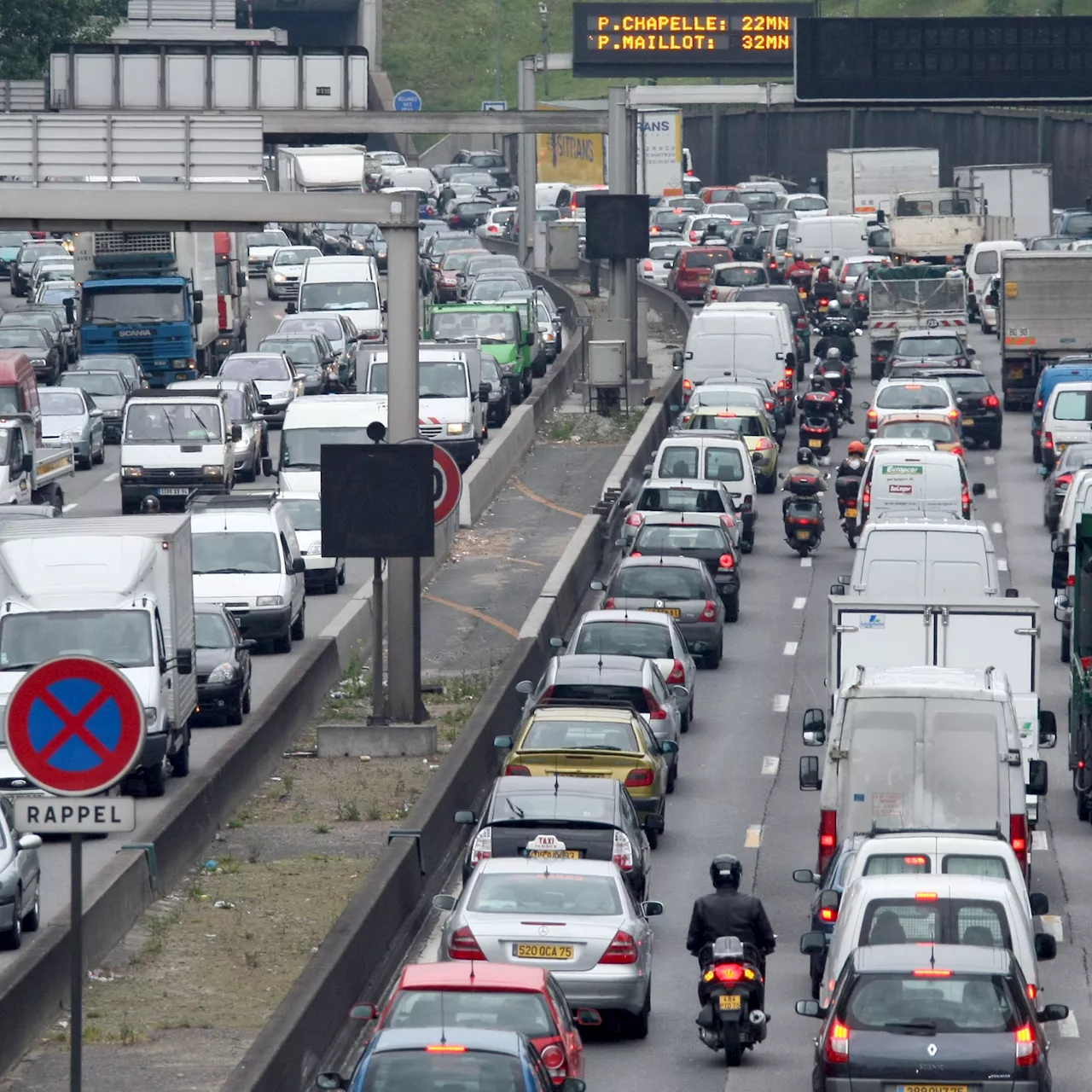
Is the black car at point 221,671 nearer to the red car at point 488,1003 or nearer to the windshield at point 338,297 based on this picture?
the red car at point 488,1003

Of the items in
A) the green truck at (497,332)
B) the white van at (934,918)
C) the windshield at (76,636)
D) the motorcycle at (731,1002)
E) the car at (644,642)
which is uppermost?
the green truck at (497,332)

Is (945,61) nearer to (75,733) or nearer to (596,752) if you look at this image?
(596,752)

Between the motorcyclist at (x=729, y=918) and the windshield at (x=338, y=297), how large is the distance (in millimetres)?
43770

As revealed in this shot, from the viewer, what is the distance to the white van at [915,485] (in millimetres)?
36938

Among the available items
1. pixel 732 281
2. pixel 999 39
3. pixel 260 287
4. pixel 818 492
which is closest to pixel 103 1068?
pixel 818 492

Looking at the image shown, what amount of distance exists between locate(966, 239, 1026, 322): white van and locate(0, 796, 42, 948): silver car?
48252mm

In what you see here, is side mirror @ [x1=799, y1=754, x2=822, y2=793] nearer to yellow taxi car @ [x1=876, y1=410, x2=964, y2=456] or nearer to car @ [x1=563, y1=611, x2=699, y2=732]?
car @ [x1=563, y1=611, x2=699, y2=732]

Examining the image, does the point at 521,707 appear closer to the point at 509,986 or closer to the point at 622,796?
the point at 622,796

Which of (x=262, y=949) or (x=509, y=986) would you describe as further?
(x=262, y=949)

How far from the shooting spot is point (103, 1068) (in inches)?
642

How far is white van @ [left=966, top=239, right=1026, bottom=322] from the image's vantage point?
65375 mm

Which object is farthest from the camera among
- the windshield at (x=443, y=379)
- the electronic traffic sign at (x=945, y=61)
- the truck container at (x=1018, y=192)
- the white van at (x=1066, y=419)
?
the truck container at (x=1018, y=192)

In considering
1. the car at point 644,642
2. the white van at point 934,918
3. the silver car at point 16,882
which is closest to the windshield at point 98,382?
the car at point 644,642

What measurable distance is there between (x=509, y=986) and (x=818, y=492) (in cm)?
2697
